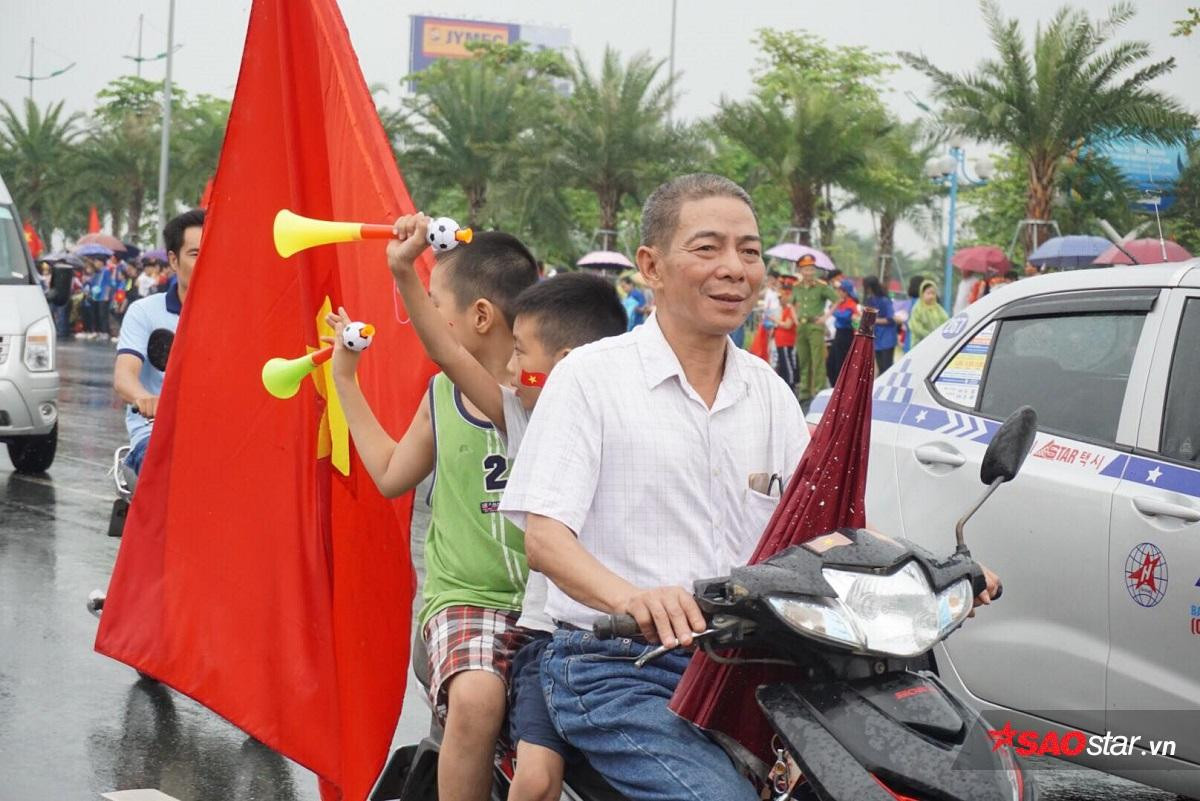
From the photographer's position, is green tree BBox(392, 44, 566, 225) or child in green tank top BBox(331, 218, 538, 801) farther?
green tree BBox(392, 44, 566, 225)

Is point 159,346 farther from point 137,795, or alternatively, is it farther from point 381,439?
point 381,439

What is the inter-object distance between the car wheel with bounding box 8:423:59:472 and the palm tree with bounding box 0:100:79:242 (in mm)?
44075

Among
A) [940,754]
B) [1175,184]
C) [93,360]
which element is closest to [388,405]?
[940,754]

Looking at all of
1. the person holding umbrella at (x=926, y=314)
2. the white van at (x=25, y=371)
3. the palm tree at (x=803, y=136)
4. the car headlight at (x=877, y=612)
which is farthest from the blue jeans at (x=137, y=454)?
the palm tree at (x=803, y=136)

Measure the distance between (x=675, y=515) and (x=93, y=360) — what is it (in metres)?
25.2

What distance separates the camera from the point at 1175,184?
823 inches

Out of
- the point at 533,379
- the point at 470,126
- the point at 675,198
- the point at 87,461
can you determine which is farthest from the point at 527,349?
the point at 470,126

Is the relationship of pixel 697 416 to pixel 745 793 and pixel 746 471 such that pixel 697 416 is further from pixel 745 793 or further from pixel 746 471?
pixel 745 793

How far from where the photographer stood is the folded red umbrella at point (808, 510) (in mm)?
2572

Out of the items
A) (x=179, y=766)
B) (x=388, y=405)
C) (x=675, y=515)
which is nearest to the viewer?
(x=675, y=515)

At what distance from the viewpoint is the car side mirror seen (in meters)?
2.69

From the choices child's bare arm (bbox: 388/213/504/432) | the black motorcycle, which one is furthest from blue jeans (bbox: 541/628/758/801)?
child's bare arm (bbox: 388/213/504/432)

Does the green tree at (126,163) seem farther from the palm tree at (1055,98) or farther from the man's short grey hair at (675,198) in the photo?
the man's short grey hair at (675,198)

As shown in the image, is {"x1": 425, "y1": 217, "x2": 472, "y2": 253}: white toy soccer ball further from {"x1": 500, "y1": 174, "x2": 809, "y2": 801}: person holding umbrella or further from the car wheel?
the car wheel
